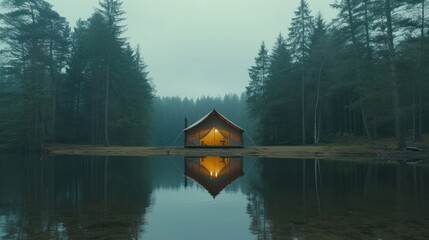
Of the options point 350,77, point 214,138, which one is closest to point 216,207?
point 214,138

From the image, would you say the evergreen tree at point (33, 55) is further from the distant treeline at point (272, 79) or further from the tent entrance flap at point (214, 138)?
the tent entrance flap at point (214, 138)

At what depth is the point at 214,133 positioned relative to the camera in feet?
135

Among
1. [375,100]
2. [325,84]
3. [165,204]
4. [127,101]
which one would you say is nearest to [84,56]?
[127,101]

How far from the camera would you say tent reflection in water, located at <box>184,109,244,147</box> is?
40281 mm

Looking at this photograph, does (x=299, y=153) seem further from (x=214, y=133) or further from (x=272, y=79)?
(x=272, y=79)

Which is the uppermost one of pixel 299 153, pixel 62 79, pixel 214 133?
pixel 62 79

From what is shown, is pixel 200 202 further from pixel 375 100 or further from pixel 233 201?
pixel 375 100

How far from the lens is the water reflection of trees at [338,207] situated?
24.5 feet

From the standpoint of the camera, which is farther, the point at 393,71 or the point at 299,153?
the point at 299,153

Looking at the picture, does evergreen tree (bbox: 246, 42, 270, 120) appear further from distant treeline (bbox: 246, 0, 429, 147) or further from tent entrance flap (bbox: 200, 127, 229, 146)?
tent entrance flap (bbox: 200, 127, 229, 146)

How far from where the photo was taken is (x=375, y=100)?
37.3m


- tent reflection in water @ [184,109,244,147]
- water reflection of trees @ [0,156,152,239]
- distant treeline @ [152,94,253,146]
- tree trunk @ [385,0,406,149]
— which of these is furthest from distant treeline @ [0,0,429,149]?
distant treeline @ [152,94,253,146]

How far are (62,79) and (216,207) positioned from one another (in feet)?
163

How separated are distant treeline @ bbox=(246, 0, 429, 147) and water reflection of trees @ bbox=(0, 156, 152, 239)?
2252 centimetres
